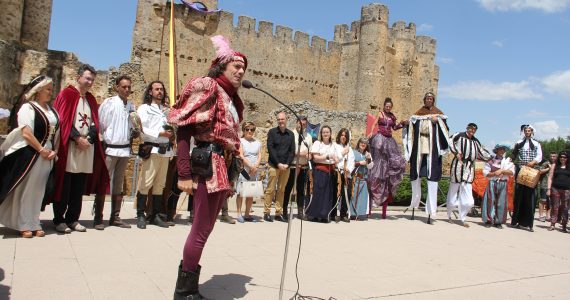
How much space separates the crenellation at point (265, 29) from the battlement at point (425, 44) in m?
13.5

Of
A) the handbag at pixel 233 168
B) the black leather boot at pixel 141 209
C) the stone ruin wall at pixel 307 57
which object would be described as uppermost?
the stone ruin wall at pixel 307 57

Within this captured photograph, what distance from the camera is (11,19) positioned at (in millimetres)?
17984

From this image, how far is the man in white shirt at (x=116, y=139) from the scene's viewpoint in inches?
217

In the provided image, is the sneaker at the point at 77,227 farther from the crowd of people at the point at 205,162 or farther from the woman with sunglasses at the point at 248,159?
the woman with sunglasses at the point at 248,159

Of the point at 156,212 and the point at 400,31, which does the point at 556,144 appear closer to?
the point at 400,31

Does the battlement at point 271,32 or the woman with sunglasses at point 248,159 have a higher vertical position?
the battlement at point 271,32

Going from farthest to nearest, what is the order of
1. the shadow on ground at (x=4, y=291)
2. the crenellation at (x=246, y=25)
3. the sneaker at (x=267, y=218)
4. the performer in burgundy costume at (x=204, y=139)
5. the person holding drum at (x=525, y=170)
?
the crenellation at (x=246, y=25) → the person holding drum at (x=525, y=170) → the sneaker at (x=267, y=218) → the performer in burgundy costume at (x=204, y=139) → the shadow on ground at (x=4, y=291)

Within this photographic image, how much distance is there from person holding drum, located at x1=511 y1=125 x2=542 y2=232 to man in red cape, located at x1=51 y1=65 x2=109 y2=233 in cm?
807

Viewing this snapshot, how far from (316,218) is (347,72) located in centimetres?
2878

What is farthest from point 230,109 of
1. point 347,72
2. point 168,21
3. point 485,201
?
point 347,72

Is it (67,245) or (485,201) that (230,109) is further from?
(485,201)

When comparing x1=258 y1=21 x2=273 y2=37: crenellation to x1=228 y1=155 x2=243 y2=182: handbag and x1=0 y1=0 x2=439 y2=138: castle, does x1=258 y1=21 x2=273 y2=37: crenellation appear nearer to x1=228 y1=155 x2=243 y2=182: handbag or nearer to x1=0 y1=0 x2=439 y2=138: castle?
x1=0 y1=0 x2=439 y2=138: castle

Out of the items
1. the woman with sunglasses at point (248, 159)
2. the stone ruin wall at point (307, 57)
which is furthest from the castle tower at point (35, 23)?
the woman with sunglasses at point (248, 159)

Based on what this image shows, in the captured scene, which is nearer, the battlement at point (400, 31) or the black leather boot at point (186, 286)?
the black leather boot at point (186, 286)
